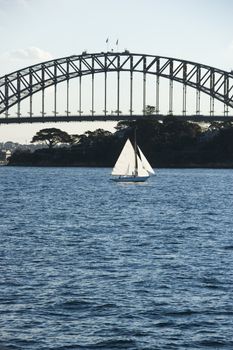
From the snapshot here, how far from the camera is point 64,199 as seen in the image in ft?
280

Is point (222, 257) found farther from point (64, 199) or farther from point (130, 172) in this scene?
point (130, 172)

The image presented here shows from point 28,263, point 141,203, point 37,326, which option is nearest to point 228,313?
point 37,326

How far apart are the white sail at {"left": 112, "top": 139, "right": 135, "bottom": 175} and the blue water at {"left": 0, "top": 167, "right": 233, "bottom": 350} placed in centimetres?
5740

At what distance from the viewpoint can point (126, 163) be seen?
119750 millimetres

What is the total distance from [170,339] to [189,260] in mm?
13623

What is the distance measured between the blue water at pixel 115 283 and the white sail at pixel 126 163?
57405 millimetres

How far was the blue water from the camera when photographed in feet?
82.1

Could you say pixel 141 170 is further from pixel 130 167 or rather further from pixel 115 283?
pixel 115 283

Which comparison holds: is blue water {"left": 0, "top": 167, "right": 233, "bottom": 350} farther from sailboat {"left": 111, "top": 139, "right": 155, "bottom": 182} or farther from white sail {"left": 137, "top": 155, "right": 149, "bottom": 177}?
white sail {"left": 137, "top": 155, "right": 149, "bottom": 177}

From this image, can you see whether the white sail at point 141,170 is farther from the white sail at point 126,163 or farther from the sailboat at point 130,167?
the white sail at point 126,163

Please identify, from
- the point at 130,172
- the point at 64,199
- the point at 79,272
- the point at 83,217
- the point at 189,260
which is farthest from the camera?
the point at 130,172

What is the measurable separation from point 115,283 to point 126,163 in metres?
87.8

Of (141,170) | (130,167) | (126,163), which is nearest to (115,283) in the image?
(126,163)

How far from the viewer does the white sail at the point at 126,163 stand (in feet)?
389
